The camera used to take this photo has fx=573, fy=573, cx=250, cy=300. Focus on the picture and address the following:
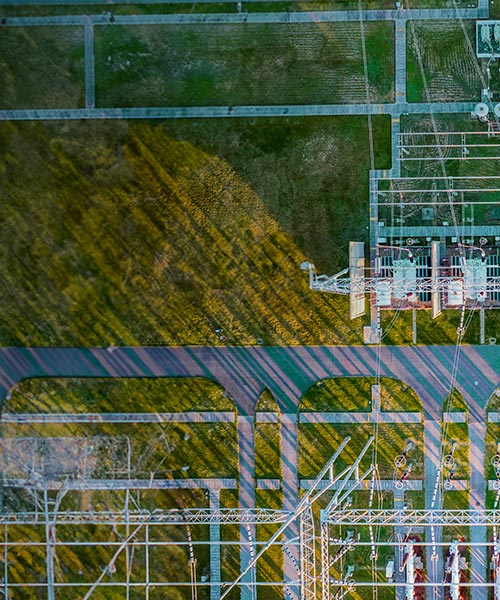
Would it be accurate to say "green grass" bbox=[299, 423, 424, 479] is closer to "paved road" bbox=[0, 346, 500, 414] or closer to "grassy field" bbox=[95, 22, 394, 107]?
"paved road" bbox=[0, 346, 500, 414]

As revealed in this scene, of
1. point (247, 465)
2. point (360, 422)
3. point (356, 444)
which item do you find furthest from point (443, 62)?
point (247, 465)

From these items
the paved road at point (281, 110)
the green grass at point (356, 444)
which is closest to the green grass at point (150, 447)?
the green grass at point (356, 444)

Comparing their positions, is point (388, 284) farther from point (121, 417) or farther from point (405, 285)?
point (121, 417)

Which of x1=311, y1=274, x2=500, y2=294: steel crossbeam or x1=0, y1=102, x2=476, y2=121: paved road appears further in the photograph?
x1=0, y1=102, x2=476, y2=121: paved road

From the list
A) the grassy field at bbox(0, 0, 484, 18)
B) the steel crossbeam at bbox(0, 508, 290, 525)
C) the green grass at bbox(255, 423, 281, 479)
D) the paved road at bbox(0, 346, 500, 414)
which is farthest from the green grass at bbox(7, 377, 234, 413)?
the grassy field at bbox(0, 0, 484, 18)

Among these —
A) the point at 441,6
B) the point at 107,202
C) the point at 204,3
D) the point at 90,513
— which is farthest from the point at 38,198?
the point at 441,6

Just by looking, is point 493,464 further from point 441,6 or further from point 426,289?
point 441,6

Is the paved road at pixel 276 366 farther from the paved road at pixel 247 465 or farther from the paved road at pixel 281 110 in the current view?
the paved road at pixel 281 110
